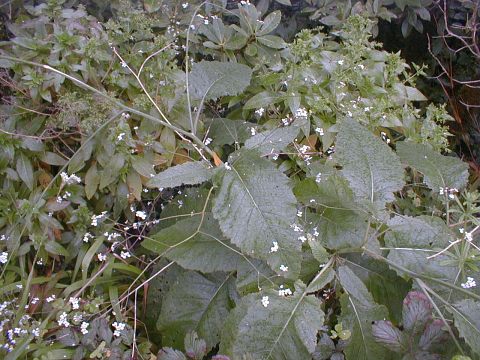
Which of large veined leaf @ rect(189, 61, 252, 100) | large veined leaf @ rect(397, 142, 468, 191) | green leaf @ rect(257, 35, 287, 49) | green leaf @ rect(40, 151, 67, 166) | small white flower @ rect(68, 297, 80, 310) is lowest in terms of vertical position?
small white flower @ rect(68, 297, 80, 310)

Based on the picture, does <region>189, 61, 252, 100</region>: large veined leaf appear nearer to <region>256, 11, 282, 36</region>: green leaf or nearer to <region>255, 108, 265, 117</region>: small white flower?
<region>255, 108, 265, 117</region>: small white flower

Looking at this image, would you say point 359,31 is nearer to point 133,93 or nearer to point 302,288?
point 133,93

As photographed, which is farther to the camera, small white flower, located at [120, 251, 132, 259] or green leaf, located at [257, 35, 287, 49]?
green leaf, located at [257, 35, 287, 49]

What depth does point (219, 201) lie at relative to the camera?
1.48 metres

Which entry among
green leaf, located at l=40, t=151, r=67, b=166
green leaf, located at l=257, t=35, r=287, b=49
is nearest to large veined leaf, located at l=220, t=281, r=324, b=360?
green leaf, located at l=40, t=151, r=67, b=166

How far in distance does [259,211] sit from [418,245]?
48 cm

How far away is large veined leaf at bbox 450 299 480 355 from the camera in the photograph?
1292 mm

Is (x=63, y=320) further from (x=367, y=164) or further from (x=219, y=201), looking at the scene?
(x=367, y=164)

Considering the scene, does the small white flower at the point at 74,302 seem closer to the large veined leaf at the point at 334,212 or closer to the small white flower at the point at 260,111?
the large veined leaf at the point at 334,212

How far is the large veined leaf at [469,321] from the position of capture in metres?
1.29

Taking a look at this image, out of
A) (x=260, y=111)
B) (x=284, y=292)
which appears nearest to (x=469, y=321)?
(x=284, y=292)

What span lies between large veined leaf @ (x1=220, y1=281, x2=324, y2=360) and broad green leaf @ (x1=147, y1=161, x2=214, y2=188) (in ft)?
1.25

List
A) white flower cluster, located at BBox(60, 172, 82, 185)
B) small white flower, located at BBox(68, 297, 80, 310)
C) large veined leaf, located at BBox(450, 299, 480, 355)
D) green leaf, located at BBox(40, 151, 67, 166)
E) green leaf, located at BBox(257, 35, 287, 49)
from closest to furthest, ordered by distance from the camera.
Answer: large veined leaf, located at BBox(450, 299, 480, 355), small white flower, located at BBox(68, 297, 80, 310), white flower cluster, located at BBox(60, 172, 82, 185), green leaf, located at BBox(40, 151, 67, 166), green leaf, located at BBox(257, 35, 287, 49)

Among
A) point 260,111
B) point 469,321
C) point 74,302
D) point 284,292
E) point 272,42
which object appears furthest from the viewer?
point 272,42
